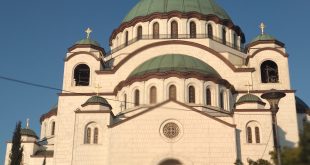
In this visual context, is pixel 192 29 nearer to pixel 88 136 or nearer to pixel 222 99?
pixel 222 99

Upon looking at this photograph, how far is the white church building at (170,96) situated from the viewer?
1120 inches

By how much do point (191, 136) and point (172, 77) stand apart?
4.98 metres

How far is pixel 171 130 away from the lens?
28.6m

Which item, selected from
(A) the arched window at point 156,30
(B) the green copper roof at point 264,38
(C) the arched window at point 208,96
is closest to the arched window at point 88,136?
(C) the arched window at point 208,96

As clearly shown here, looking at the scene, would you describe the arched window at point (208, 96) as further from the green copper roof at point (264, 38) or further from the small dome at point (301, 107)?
the small dome at point (301, 107)

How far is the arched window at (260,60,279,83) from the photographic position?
35.9 m

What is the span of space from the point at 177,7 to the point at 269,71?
9.53 m

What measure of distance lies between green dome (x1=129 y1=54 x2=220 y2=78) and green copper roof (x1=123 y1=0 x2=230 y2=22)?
7127 millimetres

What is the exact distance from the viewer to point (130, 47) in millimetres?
38531

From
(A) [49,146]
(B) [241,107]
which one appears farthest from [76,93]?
(B) [241,107]

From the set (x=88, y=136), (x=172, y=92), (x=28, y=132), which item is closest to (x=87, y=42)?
(x=28, y=132)

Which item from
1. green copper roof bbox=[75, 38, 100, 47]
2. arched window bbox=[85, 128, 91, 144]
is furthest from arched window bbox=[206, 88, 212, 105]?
green copper roof bbox=[75, 38, 100, 47]

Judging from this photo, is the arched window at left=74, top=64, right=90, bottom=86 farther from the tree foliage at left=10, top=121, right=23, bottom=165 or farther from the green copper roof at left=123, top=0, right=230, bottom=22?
the tree foliage at left=10, top=121, right=23, bottom=165

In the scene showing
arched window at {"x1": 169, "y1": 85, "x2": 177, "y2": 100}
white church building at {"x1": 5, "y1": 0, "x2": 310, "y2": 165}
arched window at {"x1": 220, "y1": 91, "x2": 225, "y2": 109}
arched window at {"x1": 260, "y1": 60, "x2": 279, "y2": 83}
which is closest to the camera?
white church building at {"x1": 5, "y1": 0, "x2": 310, "y2": 165}
